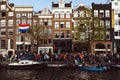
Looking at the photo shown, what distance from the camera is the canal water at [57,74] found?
4706 cm

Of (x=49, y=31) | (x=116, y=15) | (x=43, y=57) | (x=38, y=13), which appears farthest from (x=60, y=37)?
(x=43, y=57)

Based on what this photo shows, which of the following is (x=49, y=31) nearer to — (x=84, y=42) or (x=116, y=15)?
(x=84, y=42)

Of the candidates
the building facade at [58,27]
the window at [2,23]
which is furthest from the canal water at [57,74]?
the window at [2,23]

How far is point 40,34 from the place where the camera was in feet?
293

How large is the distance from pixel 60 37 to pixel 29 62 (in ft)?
110

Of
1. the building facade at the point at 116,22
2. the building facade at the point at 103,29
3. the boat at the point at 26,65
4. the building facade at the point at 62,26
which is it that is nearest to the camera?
the boat at the point at 26,65

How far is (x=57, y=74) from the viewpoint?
52.2 metres

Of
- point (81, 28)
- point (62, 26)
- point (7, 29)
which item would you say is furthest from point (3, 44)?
point (81, 28)

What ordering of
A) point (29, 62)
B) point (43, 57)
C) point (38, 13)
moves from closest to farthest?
point (29, 62) < point (43, 57) < point (38, 13)

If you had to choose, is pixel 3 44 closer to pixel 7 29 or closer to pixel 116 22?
pixel 7 29

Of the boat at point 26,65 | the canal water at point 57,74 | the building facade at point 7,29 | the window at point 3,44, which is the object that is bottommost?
the canal water at point 57,74

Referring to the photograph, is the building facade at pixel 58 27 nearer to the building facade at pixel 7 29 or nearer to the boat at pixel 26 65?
the building facade at pixel 7 29

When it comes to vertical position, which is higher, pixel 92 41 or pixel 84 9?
pixel 84 9

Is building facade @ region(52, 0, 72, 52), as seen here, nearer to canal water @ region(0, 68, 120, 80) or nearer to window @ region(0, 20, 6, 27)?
window @ region(0, 20, 6, 27)
